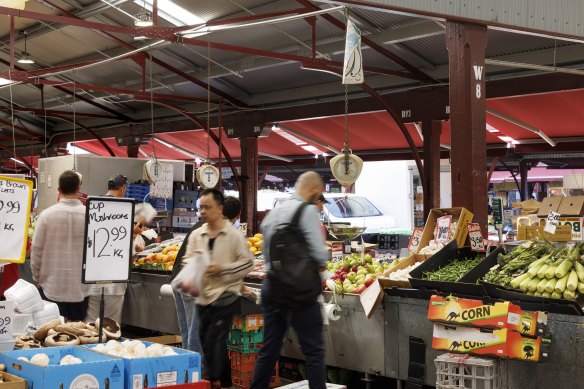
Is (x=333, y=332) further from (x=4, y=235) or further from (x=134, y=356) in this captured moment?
(x=4, y=235)

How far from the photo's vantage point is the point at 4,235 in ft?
12.3

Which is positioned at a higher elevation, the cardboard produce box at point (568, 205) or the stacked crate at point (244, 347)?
the cardboard produce box at point (568, 205)

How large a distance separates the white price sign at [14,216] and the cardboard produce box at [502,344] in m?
2.73

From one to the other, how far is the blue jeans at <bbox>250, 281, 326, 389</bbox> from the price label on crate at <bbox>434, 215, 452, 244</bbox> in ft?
6.29

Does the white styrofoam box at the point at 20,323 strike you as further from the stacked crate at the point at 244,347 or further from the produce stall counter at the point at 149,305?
the produce stall counter at the point at 149,305

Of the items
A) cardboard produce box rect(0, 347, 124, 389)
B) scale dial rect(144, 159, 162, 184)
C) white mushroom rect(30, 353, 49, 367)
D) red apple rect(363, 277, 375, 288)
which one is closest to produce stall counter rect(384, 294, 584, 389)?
red apple rect(363, 277, 375, 288)

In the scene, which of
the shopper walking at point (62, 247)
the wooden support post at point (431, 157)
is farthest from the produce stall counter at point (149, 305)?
the wooden support post at point (431, 157)

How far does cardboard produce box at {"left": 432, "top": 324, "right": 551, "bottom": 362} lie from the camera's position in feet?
15.6

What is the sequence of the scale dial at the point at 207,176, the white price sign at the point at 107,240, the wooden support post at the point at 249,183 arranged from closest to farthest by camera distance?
the white price sign at the point at 107,240 → the scale dial at the point at 207,176 → the wooden support post at the point at 249,183

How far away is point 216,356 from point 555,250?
2.50m

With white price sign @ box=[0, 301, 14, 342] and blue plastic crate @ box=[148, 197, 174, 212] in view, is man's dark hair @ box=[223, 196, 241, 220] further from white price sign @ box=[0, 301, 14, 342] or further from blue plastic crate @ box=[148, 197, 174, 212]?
blue plastic crate @ box=[148, 197, 174, 212]

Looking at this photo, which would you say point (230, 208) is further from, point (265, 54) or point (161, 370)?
point (265, 54)

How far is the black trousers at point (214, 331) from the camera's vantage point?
5418 mm

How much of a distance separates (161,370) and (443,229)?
344cm
